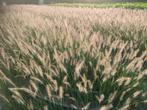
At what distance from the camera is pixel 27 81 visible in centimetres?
423

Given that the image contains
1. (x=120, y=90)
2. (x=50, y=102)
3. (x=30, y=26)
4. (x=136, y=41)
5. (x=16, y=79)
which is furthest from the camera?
(x=30, y=26)

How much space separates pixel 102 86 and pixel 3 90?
3.42 ft

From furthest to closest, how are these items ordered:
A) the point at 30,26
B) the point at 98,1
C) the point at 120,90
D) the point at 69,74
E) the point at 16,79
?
the point at 98,1
the point at 30,26
the point at 16,79
the point at 69,74
the point at 120,90

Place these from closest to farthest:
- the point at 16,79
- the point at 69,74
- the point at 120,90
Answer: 1. the point at 120,90
2. the point at 69,74
3. the point at 16,79

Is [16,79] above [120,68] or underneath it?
underneath

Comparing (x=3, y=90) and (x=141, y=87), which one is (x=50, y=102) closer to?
(x=3, y=90)

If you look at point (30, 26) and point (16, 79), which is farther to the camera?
point (30, 26)

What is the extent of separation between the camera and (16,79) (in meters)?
4.17

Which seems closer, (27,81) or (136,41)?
(27,81)

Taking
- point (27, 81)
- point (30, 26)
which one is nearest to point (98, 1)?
point (30, 26)

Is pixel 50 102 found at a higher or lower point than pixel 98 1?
higher

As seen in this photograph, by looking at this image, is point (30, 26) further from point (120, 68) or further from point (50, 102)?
point (50, 102)

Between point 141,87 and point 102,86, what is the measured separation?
639 millimetres

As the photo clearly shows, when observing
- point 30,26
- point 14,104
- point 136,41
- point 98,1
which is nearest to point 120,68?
point 14,104
